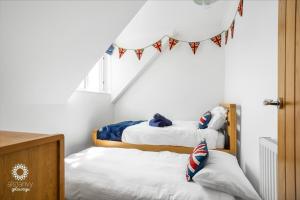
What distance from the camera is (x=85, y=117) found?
3.03 metres

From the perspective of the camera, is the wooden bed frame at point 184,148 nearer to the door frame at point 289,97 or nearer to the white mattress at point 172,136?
the white mattress at point 172,136

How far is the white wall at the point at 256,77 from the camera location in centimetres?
132

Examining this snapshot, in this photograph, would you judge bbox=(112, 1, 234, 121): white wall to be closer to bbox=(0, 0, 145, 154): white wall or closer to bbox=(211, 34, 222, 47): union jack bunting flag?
bbox=(211, 34, 222, 47): union jack bunting flag

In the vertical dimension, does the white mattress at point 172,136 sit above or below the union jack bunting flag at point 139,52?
below

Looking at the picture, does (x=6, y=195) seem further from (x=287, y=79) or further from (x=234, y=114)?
(x=234, y=114)

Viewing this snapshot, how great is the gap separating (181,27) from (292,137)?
3.43 m

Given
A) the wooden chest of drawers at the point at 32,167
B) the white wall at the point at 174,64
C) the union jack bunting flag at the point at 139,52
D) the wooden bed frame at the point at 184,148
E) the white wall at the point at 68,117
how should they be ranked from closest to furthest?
the wooden chest of drawers at the point at 32,167 → the white wall at the point at 68,117 → the wooden bed frame at the point at 184,148 → the white wall at the point at 174,64 → the union jack bunting flag at the point at 139,52

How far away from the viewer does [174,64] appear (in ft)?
12.6

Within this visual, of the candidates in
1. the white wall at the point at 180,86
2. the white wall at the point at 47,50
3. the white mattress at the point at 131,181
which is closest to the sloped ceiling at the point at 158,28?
the white wall at the point at 180,86

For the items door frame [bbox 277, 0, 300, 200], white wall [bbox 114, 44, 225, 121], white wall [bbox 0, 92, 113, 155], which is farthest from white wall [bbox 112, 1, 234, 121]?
door frame [bbox 277, 0, 300, 200]

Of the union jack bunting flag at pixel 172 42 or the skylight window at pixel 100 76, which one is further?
the union jack bunting flag at pixel 172 42

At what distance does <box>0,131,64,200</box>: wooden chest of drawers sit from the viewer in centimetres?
60

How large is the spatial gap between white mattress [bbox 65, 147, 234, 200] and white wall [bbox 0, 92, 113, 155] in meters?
0.54

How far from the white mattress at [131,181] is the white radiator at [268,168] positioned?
0.24 meters
